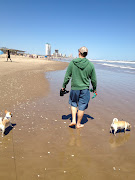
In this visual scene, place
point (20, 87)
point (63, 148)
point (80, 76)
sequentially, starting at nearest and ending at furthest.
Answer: point (63, 148) → point (80, 76) → point (20, 87)

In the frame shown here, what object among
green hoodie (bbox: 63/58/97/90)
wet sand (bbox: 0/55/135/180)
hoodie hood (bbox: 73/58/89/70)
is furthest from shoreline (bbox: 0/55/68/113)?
hoodie hood (bbox: 73/58/89/70)

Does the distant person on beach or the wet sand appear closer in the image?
the wet sand

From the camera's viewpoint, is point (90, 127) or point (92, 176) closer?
point (92, 176)

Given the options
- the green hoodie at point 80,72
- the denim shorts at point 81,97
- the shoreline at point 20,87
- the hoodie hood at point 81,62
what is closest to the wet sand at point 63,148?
the denim shorts at point 81,97

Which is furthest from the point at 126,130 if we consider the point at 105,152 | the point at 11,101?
the point at 11,101

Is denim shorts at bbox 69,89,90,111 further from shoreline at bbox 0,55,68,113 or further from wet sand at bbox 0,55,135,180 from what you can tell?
shoreline at bbox 0,55,68,113

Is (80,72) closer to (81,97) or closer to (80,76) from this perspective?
Answer: (80,76)

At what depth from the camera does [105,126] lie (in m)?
3.95

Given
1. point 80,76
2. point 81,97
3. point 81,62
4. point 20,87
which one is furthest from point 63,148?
point 20,87

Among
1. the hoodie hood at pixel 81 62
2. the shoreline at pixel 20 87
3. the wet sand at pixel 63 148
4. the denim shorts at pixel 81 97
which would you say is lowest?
the wet sand at pixel 63 148

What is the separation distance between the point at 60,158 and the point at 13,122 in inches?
84.8

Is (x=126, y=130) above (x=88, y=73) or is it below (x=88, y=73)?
below

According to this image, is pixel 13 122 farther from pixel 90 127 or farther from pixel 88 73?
pixel 88 73

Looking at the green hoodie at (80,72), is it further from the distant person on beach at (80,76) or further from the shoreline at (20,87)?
the shoreline at (20,87)
